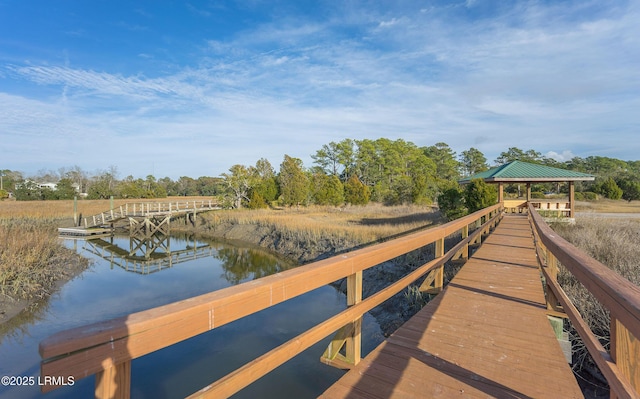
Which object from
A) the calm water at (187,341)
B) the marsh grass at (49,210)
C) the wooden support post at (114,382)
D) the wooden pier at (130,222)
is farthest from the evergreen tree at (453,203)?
the marsh grass at (49,210)

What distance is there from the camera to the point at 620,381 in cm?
129

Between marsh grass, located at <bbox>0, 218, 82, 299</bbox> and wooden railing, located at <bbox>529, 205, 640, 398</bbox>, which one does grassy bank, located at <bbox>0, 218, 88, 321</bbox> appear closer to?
marsh grass, located at <bbox>0, 218, 82, 299</bbox>

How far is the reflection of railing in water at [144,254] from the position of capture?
15.0 metres

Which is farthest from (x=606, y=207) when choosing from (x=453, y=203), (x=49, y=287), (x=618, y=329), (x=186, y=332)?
(x=49, y=287)

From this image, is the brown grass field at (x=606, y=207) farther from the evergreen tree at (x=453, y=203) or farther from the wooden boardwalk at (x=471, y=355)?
the wooden boardwalk at (x=471, y=355)

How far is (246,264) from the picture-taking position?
48.7 ft

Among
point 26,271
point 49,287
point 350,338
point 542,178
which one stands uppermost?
point 542,178

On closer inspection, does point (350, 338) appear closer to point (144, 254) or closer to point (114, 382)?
point (114, 382)

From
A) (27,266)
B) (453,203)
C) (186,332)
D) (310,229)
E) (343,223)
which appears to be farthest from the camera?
(343,223)

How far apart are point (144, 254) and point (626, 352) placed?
20061 mm

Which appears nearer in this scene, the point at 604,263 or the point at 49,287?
the point at 604,263

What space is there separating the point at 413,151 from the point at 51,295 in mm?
46024

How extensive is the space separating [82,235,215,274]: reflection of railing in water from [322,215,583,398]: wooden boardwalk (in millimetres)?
13531

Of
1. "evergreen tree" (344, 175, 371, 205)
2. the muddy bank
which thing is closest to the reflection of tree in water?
the muddy bank
